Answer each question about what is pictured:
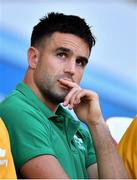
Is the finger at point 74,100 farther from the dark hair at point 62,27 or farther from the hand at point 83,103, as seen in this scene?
the dark hair at point 62,27

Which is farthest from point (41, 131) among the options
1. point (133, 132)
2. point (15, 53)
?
point (15, 53)

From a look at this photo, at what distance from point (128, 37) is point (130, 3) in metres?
0.17

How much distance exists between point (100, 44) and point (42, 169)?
1060mm

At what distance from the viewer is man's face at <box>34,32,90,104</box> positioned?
187 centimetres

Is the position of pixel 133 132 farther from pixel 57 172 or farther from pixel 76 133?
pixel 57 172

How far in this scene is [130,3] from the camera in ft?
8.54

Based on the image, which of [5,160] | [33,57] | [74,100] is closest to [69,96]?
[74,100]

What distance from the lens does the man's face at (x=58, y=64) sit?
187cm

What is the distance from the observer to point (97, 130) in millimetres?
1867

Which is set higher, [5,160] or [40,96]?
[40,96]

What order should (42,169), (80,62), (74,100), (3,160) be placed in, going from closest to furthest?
(3,160)
(42,169)
(74,100)
(80,62)

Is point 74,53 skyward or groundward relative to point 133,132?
skyward

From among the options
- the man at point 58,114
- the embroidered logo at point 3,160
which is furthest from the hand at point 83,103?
the embroidered logo at point 3,160

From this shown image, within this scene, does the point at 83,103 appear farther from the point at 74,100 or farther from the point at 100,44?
the point at 100,44
